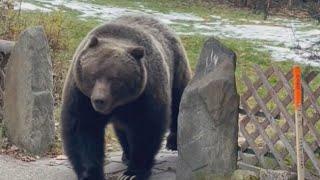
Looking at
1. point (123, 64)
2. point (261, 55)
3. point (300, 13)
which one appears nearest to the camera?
point (300, 13)

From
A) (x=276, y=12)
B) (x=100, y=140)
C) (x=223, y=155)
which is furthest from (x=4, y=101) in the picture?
(x=276, y=12)

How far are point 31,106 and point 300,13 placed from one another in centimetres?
344

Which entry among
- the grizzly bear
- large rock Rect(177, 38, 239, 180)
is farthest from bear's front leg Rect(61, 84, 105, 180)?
large rock Rect(177, 38, 239, 180)

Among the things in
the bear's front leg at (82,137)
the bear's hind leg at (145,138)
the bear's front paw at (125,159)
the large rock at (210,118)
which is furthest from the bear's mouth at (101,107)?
the bear's front paw at (125,159)

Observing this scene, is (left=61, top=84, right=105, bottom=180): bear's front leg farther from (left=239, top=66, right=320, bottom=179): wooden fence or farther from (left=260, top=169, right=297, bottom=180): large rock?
(left=260, top=169, right=297, bottom=180): large rock

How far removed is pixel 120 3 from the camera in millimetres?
26984

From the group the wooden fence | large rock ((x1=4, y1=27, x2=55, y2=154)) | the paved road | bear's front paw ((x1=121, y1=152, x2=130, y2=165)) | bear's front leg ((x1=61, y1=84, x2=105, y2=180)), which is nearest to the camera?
the wooden fence

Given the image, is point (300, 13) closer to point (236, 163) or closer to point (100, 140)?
point (236, 163)

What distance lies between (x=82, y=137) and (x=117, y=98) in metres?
0.61

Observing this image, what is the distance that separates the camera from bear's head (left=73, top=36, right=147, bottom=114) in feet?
21.5

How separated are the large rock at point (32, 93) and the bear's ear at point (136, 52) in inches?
75.3

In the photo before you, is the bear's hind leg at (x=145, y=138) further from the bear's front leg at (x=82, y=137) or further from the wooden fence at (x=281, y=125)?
the wooden fence at (x=281, y=125)

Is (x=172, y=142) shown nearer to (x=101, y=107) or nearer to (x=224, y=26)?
(x=101, y=107)

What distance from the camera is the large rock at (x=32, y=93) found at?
8352 millimetres
